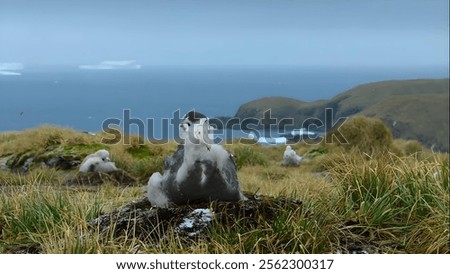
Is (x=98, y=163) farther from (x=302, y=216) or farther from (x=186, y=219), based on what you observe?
(x=302, y=216)

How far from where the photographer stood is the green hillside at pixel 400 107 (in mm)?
6027

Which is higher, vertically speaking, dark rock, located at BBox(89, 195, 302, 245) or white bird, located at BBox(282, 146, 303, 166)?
dark rock, located at BBox(89, 195, 302, 245)

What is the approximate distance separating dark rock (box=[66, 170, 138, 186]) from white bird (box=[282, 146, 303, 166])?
1424 mm

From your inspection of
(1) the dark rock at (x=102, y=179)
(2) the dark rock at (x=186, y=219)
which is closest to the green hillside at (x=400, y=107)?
(1) the dark rock at (x=102, y=179)

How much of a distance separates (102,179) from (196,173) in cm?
139

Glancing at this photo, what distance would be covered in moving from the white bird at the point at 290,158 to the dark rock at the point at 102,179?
1.42m

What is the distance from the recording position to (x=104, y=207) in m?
4.45

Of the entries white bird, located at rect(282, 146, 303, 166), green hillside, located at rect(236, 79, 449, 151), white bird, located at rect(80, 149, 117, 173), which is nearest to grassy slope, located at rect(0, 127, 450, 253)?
white bird, located at rect(80, 149, 117, 173)

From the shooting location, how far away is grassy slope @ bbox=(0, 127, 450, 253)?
3879mm

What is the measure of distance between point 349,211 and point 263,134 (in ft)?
4.93

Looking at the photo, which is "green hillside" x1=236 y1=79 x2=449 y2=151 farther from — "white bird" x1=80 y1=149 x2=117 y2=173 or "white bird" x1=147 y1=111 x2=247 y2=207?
"white bird" x1=147 y1=111 x2=247 y2=207

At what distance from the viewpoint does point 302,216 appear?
399cm
